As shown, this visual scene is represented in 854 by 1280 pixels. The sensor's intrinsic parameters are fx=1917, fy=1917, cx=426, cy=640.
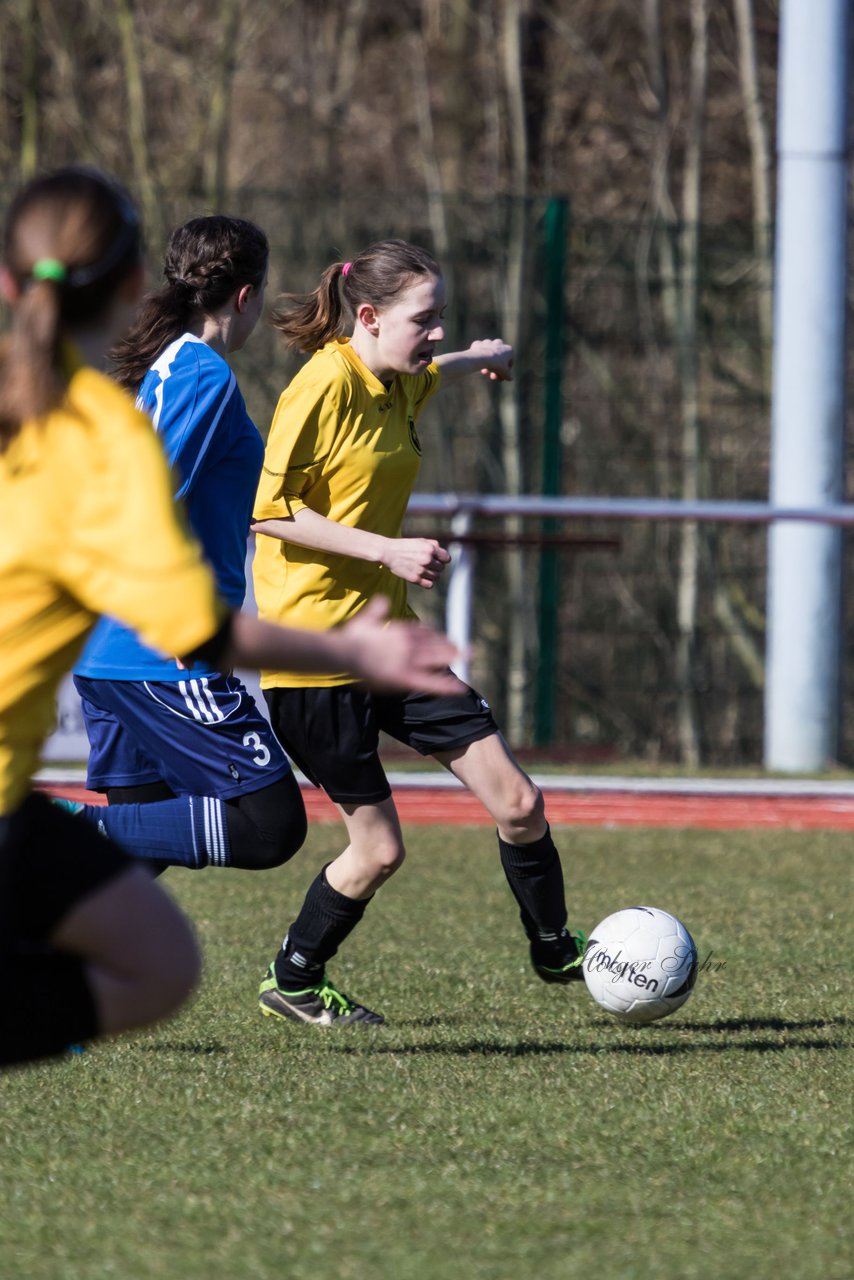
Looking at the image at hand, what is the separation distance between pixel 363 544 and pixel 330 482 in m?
0.43

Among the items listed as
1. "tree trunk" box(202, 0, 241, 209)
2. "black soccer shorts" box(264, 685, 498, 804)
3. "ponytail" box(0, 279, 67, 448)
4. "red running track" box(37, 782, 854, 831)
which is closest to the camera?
"ponytail" box(0, 279, 67, 448)

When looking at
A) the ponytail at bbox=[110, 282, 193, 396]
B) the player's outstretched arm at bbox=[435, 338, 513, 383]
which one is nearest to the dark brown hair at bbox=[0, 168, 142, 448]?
the ponytail at bbox=[110, 282, 193, 396]

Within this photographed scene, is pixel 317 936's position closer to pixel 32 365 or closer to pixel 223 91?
pixel 32 365

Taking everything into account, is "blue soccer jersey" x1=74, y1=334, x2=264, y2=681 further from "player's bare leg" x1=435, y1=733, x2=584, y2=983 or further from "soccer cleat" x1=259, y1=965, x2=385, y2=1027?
"soccer cleat" x1=259, y1=965, x2=385, y2=1027

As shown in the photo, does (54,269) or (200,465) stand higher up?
(54,269)

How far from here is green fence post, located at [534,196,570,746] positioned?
12.0 m

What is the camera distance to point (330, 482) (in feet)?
16.6

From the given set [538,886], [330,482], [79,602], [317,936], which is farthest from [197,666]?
[79,602]

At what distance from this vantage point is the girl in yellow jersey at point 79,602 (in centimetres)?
270

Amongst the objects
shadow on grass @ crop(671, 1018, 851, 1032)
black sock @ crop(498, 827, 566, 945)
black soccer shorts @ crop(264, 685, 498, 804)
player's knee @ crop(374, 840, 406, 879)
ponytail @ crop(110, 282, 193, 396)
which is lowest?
shadow on grass @ crop(671, 1018, 851, 1032)

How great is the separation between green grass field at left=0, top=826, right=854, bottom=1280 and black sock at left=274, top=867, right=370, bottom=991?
15 centimetres

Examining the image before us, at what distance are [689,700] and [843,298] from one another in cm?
275

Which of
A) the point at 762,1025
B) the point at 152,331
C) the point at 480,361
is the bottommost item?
A: the point at 762,1025

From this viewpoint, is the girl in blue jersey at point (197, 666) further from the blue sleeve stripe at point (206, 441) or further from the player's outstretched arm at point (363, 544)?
the player's outstretched arm at point (363, 544)
